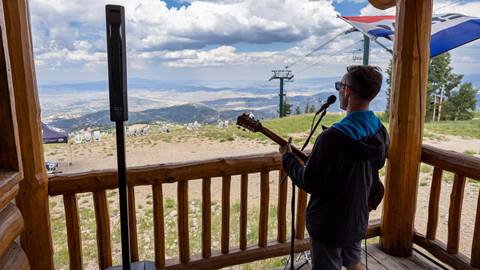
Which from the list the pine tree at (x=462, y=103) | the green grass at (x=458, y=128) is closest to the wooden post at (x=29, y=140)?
the green grass at (x=458, y=128)

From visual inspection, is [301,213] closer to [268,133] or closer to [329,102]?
[268,133]

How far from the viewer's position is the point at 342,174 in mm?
1468

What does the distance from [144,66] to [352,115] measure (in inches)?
61.5

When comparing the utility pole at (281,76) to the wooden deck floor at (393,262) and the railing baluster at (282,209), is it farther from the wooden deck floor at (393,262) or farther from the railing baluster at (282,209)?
the wooden deck floor at (393,262)

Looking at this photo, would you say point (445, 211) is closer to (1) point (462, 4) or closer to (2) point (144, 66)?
(1) point (462, 4)

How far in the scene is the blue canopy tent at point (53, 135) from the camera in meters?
2.01

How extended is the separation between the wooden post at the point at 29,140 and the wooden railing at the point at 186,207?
138mm

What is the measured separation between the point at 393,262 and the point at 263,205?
1.12 meters

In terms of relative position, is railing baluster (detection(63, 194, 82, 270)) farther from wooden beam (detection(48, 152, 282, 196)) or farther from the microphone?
the microphone

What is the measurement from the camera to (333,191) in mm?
1528

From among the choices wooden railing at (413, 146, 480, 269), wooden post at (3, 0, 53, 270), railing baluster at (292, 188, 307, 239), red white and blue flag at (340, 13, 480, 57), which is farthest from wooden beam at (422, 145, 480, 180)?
wooden post at (3, 0, 53, 270)

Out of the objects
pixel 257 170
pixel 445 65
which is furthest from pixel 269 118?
pixel 445 65

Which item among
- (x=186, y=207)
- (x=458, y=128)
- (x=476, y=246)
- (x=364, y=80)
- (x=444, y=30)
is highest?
(x=444, y=30)

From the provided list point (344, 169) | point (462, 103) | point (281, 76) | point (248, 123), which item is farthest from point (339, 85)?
point (462, 103)
